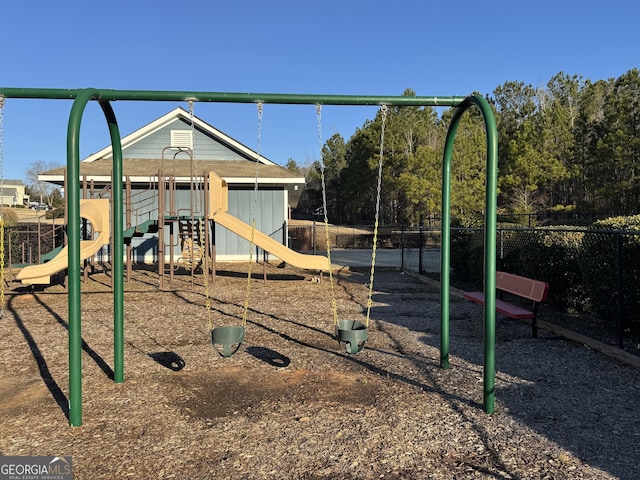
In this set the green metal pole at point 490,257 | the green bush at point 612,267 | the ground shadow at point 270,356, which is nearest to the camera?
the green metal pole at point 490,257

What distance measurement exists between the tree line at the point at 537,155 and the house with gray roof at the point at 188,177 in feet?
52.1

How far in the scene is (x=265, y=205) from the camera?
17984 mm

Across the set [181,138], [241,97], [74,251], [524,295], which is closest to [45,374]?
[74,251]

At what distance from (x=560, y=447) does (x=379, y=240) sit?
1190 inches

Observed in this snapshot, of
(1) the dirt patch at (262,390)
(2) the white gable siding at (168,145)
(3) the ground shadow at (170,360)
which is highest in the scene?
(2) the white gable siding at (168,145)

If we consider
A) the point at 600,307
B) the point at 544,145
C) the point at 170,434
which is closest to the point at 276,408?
the point at 170,434

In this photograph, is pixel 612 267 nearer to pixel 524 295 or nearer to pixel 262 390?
pixel 524 295

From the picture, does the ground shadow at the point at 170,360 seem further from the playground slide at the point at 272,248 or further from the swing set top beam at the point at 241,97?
the playground slide at the point at 272,248

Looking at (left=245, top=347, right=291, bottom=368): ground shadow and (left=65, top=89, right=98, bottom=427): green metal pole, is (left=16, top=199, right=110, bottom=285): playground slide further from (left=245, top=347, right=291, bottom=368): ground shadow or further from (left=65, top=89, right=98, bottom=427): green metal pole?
(left=65, top=89, right=98, bottom=427): green metal pole

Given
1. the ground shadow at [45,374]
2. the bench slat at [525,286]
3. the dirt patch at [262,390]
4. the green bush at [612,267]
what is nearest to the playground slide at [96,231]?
the ground shadow at [45,374]

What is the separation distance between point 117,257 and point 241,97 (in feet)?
6.52

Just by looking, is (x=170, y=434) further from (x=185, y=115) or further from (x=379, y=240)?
(x=379, y=240)

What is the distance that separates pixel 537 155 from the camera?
34.6m

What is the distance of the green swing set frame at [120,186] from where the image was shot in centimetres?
395
